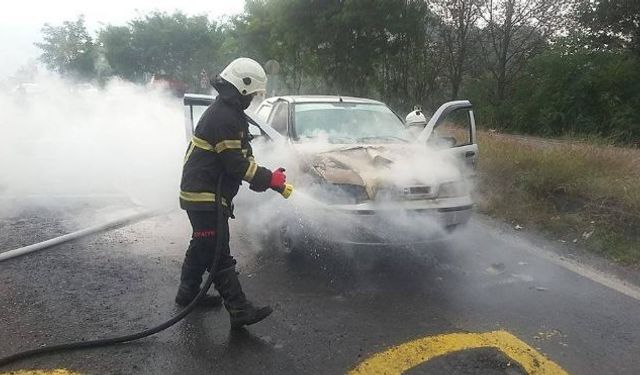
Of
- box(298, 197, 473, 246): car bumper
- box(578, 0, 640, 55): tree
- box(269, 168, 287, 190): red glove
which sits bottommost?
box(298, 197, 473, 246): car bumper

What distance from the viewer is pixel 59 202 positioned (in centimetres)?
718

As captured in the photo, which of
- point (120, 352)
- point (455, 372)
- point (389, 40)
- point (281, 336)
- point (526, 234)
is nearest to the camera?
point (455, 372)

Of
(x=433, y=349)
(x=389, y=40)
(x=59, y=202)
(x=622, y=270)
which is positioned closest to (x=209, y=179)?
(x=433, y=349)

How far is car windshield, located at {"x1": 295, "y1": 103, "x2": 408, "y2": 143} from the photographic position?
576 cm

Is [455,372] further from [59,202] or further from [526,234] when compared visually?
[59,202]

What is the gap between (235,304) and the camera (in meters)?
3.57

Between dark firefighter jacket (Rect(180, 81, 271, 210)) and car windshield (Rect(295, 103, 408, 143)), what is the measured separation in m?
1.95

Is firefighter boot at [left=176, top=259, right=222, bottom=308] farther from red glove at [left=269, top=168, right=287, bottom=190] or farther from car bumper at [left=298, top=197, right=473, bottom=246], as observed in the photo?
car bumper at [left=298, top=197, right=473, bottom=246]

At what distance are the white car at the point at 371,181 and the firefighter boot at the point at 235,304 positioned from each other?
3.60 ft

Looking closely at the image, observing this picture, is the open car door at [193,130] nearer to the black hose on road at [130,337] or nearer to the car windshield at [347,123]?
the car windshield at [347,123]

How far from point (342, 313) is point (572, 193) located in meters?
3.93

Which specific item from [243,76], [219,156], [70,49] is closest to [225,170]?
[219,156]

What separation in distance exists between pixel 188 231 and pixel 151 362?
9.51ft

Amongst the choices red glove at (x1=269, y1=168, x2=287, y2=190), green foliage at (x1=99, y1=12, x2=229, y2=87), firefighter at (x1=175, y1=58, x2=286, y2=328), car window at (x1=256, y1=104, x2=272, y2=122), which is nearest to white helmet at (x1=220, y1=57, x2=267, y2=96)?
firefighter at (x1=175, y1=58, x2=286, y2=328)
